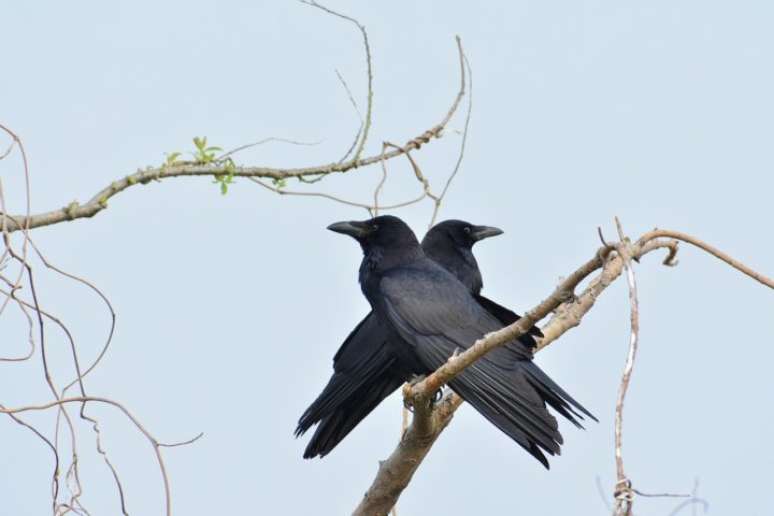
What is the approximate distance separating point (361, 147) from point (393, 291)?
2092mm

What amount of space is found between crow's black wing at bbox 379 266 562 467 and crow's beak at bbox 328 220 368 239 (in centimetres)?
43

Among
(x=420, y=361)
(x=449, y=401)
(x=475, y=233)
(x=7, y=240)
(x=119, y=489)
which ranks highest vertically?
(x=475, y=233)

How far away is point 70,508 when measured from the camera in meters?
4.43

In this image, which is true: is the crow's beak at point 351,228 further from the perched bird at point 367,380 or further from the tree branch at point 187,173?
the tree branch at point 187,173

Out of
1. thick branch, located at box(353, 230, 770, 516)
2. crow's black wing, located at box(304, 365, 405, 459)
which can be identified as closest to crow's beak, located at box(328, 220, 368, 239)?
crow's black wing, located at box(304, 365, 405, 459)

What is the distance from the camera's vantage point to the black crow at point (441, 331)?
20.4 feet

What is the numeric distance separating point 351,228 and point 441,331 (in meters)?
1.11

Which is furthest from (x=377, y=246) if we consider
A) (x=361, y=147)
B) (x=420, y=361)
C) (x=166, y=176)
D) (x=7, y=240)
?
(x=7, y=240)

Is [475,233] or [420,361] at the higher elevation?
[475,233]

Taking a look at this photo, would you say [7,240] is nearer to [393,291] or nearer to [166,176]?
[166,176]

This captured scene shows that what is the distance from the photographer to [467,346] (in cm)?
700

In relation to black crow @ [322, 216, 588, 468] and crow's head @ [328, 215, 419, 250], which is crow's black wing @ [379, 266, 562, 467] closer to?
black crow @ [322, 216, 588, 468]

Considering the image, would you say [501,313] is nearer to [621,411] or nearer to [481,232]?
[481,232]

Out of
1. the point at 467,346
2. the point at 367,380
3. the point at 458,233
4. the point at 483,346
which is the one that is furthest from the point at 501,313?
the point at 483,346
